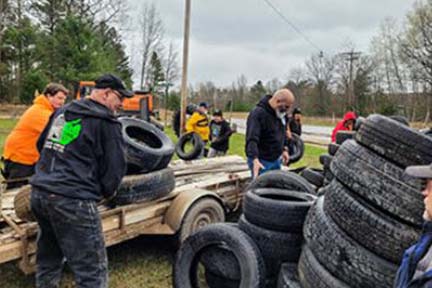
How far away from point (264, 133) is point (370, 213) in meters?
3.00

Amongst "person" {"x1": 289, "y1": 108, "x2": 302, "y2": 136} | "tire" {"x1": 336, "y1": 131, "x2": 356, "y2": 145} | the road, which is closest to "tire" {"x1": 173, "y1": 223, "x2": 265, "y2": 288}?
"tire" {"x1": 336, "y1": 131, "x2": 356, "y2": 145}

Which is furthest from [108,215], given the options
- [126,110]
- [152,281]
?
[126,110]

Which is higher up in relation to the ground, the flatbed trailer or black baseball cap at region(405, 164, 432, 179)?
black baseball cap at region(405, 164, 432, 179)

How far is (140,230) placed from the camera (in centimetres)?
461

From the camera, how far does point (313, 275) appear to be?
3135mm

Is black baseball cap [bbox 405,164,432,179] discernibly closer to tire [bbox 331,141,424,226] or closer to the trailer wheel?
tire [bbox 331,141,424,226]

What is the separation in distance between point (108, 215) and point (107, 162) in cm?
124

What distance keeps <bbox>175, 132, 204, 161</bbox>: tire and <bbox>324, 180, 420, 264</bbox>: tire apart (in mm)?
6359

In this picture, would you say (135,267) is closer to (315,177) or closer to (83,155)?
(83,155)

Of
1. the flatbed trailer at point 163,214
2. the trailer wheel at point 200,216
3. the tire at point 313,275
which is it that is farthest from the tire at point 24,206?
the tire at point 313,275

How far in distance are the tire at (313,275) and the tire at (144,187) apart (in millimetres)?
1885

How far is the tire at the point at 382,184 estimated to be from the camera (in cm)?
279

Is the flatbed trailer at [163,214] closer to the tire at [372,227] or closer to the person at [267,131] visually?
the person at [267,131]

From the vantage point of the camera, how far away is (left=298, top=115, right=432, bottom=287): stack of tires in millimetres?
2816
